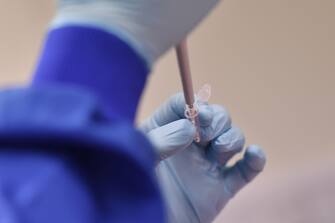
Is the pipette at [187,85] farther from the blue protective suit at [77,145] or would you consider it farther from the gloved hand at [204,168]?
the blue protective suit at [77,145]

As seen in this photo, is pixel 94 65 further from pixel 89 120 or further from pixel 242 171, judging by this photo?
pixel 242 171

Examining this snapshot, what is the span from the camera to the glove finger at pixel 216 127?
835 mm

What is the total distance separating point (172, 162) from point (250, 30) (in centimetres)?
44

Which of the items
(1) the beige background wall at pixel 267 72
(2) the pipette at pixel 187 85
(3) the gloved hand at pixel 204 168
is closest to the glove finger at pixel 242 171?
(3) the gloved hand at pixel 204 168

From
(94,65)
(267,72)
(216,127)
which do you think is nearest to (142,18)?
(94,65)

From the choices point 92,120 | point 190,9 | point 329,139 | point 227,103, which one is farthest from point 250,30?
point 92,120

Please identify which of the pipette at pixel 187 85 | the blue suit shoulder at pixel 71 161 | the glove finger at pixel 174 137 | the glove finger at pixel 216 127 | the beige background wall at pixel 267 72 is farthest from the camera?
the beige background wall at pixel 267 72

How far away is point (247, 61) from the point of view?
1.20 metres

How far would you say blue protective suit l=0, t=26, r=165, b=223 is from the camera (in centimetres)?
27

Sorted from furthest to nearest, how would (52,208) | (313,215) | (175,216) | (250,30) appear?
(250,30)
(313,215)
(175,216)
(52,208)

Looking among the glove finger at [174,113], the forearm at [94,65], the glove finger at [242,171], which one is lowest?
the glove finger at [242,171]

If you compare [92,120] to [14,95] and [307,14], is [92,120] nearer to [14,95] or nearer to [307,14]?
[14,95]

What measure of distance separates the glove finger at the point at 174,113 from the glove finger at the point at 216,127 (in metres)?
0.01

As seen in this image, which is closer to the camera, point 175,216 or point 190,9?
point 190,9
